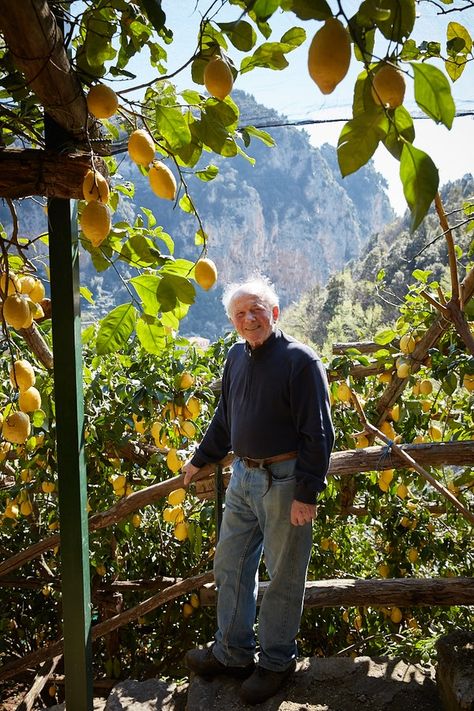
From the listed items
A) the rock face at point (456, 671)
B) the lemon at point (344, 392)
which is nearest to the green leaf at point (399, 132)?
the rock face at point (456, 671)

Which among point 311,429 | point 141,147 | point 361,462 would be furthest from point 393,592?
point 141,147

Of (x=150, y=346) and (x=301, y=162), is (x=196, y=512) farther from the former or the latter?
(x=301, y=162)

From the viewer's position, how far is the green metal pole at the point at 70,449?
3.74 ft

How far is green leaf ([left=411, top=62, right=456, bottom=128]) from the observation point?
468mm

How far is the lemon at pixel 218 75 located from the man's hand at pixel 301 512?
3.32 feet

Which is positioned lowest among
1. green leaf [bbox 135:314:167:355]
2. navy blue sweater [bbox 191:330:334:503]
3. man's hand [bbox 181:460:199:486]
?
man's hand [bbox 181:460:199:486]

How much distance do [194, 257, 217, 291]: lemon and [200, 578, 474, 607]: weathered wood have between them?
1.08 meters

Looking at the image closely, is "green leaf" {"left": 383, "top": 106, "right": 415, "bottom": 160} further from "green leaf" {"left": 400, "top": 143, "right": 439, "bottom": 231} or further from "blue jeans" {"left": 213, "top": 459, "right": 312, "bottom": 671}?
"blue jeans" {"left": 213, "top": 459, "right": 312, "bottom": 671}

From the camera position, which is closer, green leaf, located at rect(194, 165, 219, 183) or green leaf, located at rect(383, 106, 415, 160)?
green leaf, located at rect(383, 106, 415, 160)

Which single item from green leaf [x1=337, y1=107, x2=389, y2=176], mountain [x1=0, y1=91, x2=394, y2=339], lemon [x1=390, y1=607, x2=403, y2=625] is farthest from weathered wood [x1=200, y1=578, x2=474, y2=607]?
mountain [x1=0, y1=91, x2=394, y2=339]

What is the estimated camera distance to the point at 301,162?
36.4 metres

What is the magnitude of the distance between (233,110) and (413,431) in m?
2.06

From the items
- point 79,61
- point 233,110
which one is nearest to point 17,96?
point 79,61

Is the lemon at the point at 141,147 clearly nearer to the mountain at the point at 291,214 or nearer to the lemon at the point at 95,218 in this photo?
the lemon at the point at 95,218
